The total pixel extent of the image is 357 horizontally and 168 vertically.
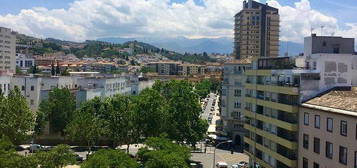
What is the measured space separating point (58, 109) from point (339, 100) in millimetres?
59047

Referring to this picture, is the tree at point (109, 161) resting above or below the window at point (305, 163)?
above

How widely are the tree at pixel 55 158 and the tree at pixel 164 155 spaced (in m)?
8.62

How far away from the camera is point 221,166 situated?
242 ft

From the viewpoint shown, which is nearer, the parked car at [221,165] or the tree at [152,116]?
the parked car at [221,165]

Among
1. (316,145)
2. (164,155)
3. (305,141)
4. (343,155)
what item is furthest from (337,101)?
(164,155)

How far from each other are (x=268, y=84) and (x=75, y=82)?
65631 mm

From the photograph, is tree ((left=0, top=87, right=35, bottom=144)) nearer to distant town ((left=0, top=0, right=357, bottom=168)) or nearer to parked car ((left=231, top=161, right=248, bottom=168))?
distant town ((left=0, top=0, right=357, bottom=168))

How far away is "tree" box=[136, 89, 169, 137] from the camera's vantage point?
76.4 m

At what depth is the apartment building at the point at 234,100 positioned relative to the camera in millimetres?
99062

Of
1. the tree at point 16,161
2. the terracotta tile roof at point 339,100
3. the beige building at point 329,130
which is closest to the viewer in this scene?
the beige building at point 329,130

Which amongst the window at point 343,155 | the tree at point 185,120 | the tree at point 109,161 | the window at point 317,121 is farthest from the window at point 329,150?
the tree at point 185,120

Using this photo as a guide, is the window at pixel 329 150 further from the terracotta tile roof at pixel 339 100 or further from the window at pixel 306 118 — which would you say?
the window at pixel 306 118

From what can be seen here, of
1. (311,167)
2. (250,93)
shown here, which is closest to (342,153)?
(311,167)

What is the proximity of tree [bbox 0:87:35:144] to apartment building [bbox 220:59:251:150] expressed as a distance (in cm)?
4160
